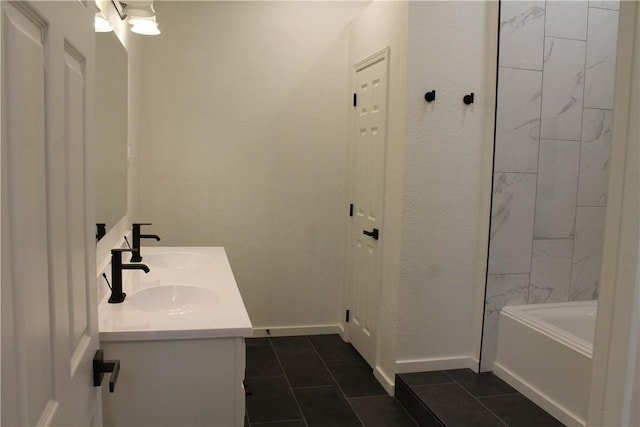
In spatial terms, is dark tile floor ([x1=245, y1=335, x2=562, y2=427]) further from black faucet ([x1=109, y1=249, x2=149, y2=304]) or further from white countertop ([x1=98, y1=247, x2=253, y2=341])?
black faucet ([x1=109, y1=249, x2=149, y2=304])

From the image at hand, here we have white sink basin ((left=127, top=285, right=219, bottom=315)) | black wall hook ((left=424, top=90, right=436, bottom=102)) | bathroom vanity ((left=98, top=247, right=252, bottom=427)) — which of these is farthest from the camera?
black wall hook ((left=424, top=90, right=436, bottom=102))

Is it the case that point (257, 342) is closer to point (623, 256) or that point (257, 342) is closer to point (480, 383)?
point (480, 383)

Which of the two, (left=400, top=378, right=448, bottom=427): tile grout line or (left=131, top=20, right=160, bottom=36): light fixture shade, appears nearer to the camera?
(left=400, top=378, right=448, bottom=427): tile grout line

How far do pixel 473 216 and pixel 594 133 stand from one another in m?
0.89

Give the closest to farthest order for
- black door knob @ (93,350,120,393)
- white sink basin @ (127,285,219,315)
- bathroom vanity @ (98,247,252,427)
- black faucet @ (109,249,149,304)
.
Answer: black door knob @ (93,350,120,393) < bathroom vanity @ (98,247,252,427) < black faucet @ (109,249,149,304) < white sink basin @ (127,285,219,315)

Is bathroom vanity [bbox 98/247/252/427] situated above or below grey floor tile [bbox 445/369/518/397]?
above

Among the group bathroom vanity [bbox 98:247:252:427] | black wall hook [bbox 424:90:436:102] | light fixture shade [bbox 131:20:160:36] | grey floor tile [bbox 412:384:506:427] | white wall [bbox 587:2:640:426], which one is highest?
light fixture shade [bbox 131:20:160:36]

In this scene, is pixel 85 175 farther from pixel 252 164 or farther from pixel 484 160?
pixel 252 164

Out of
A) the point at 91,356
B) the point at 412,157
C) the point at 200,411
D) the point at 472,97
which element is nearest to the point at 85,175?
the point at 91,356

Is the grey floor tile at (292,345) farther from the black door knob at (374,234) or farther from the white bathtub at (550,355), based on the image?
the white bathtub at (550,355)

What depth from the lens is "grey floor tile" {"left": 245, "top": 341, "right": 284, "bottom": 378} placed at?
3420mm

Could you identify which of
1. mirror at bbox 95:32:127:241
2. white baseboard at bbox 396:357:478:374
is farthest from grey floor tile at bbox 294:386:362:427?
mirror at bbox 95:32:127:241

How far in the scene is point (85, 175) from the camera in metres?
1.05

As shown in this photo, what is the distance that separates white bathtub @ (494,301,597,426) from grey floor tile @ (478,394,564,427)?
0.15 feet
